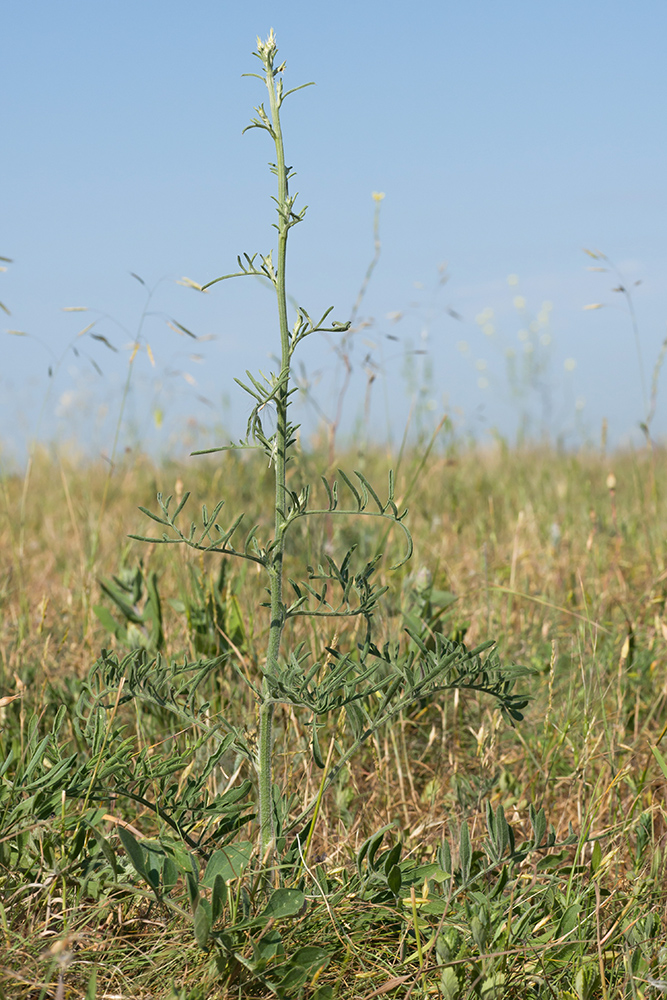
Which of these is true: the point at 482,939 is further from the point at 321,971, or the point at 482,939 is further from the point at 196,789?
the point at 196,789

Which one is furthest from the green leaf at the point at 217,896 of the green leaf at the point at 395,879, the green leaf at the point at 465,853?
the green leaf at the point at 465,853

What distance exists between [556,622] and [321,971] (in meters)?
1.73

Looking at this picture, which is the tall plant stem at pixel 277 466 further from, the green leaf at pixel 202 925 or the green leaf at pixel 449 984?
the green leaf at pixel 449 984

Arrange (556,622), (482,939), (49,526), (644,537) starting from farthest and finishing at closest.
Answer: (49,526) < (644,537) < (556,622) < (482,939)

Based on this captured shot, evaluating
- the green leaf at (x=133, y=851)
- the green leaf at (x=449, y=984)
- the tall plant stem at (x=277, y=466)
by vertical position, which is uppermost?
the tall plant stem at (x=277, y=466)

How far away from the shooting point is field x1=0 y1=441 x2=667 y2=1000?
1.32 m

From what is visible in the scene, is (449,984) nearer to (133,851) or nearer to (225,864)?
(225,864)

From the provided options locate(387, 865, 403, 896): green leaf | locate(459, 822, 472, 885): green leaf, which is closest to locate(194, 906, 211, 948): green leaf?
locate(387, 865, 403, 896): green leaf

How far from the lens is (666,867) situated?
5.22ft

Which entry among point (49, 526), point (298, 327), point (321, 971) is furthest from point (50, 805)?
point (49, 526)

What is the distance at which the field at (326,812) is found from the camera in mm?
1316

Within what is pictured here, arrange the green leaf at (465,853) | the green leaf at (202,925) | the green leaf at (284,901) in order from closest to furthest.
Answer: the green leaf at (202,925)
the green leaf at (284,901)
the green leaf at (465,853)

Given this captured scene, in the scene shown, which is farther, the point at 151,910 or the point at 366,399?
the point at 366,399

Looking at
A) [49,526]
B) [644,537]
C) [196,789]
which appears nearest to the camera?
[196,789]
